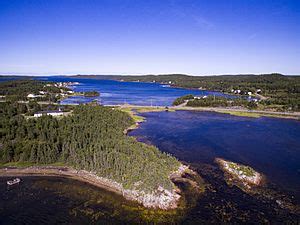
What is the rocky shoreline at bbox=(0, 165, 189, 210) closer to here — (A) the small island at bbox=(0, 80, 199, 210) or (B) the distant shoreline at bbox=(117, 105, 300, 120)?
(A) the small island at bbox=(0, 80, 199, 210)

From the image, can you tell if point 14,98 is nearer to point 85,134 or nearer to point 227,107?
point 85,134

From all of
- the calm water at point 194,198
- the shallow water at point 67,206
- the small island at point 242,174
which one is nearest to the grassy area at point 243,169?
the small island at point 242,174

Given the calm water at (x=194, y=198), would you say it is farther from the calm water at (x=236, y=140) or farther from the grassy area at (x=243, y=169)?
the grassy area at (x=243, y=169)

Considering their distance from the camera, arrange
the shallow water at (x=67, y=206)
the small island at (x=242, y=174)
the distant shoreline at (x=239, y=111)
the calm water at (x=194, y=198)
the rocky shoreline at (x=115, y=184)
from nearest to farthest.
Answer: the shallow water at (x=67, y=206) → the calm water at (x=194, y=198) → the rocky shoreline at (x=115, y=184) → the small island at (x=242, y=174) → the distant shoreline at (x=239, y=111)

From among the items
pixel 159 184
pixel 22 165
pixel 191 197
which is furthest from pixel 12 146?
pixel 191 197

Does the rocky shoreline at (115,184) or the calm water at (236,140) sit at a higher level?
the calm water at (236,140)

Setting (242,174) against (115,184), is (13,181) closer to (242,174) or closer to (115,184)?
(115,184)

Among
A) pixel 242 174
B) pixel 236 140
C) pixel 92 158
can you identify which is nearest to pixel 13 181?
pixel 92 158

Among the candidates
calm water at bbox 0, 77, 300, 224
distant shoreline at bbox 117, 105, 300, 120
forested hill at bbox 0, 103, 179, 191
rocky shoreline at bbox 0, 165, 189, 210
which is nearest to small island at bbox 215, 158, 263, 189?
calm water at bbox 0, 77, 300, 224
